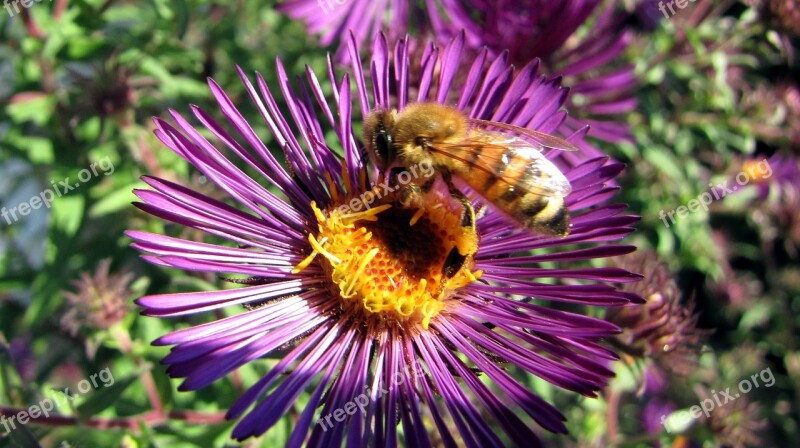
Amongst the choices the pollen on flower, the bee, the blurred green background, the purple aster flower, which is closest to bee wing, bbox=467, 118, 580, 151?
the bee

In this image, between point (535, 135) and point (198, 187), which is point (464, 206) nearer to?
point (535, 135)

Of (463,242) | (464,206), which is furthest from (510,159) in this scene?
(463,242)

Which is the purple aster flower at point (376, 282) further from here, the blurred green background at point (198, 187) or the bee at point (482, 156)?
the blurred green background at point (198, 187)

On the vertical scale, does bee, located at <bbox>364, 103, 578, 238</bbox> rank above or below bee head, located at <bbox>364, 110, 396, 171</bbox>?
below

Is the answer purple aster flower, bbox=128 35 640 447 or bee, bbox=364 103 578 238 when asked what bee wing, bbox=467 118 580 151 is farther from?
purple aster flower, bbox=128 35 640 447

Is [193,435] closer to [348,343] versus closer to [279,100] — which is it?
[348,343]

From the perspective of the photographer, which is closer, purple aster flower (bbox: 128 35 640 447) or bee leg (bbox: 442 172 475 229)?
purple aster flower (bbox: 128 35 640 447)

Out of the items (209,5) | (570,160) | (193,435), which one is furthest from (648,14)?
(193,435)
